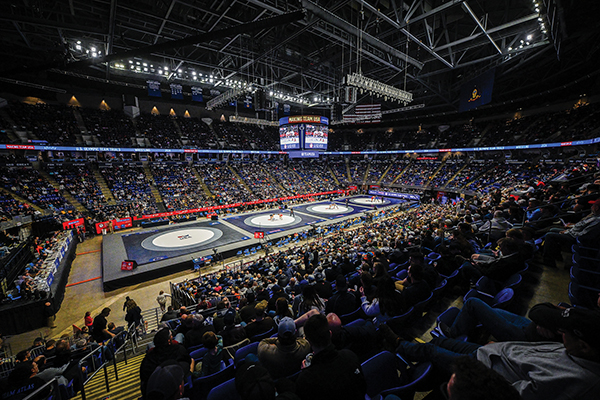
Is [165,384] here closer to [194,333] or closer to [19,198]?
[194,333]

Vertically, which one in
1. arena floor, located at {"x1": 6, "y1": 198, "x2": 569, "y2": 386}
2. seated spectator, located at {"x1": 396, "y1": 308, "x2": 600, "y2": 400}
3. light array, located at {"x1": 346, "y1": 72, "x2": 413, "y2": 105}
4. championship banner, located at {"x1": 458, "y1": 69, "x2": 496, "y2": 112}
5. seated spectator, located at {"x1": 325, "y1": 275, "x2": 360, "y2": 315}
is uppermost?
championship banner, located at {"x1": 458, "y1": 69, "x2": 496, "y2": 112}

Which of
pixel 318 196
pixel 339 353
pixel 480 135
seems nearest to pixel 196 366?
pixel 339 353

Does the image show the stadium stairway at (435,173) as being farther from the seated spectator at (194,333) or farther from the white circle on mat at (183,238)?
the seated spectator at (194,333)

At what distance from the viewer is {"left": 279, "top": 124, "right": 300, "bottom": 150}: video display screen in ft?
83.2

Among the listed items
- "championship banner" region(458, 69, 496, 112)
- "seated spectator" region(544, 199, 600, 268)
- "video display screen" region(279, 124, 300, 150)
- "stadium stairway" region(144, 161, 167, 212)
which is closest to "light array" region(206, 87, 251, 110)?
"video display screen" region(279, 124, 300, 150)

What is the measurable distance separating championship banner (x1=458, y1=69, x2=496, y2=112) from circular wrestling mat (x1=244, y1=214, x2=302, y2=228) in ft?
61.5

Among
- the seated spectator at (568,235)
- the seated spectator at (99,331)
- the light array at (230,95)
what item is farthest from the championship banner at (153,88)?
the seated spectator at (568,235)

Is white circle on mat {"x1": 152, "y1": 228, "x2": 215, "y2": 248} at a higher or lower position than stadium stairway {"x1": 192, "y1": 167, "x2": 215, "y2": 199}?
lower

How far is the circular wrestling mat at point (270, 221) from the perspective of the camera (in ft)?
75.2

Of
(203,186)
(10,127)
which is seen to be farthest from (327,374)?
(10,127)

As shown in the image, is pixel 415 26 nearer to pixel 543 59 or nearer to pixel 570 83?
pixel 543 59

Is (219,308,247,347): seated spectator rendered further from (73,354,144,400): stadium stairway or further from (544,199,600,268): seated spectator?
(544,199,600,268): seated spectator

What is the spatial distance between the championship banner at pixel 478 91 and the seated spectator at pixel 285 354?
944 inches

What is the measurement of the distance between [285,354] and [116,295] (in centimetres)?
1403
